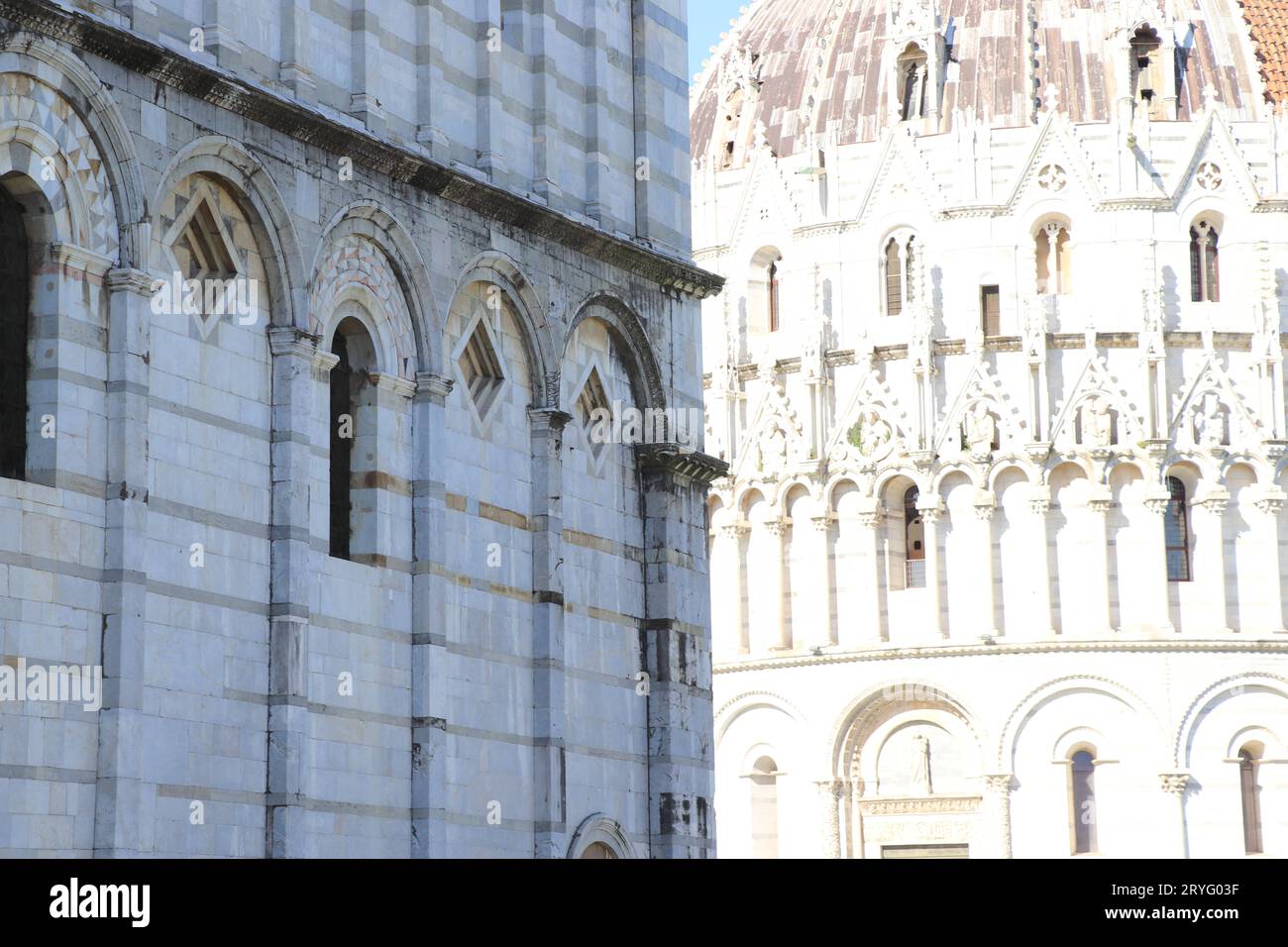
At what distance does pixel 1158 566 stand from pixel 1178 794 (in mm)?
5513

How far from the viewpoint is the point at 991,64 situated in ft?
221

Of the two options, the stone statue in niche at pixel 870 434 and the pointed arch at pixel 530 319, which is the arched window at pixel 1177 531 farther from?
the pointed arch at pixel 530 319

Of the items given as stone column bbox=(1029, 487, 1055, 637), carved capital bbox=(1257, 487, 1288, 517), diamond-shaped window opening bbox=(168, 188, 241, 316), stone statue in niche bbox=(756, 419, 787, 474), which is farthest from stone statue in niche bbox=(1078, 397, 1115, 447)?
diamond-shaped window opening bbox=(168, 188, 241, 316)

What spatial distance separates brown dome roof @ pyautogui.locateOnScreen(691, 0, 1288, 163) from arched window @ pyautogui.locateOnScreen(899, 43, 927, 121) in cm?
48

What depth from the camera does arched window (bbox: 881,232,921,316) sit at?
2557 inches

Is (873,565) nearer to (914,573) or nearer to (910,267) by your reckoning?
(914,573)

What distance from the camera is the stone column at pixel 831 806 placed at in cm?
6268

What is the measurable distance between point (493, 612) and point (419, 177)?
484 cm

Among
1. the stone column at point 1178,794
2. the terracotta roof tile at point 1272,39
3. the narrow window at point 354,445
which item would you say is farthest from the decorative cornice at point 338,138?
the terracotta roof tile at point 1272,39

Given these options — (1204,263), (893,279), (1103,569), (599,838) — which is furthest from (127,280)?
(1204,263)

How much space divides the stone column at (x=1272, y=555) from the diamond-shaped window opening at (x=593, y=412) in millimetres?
34694
